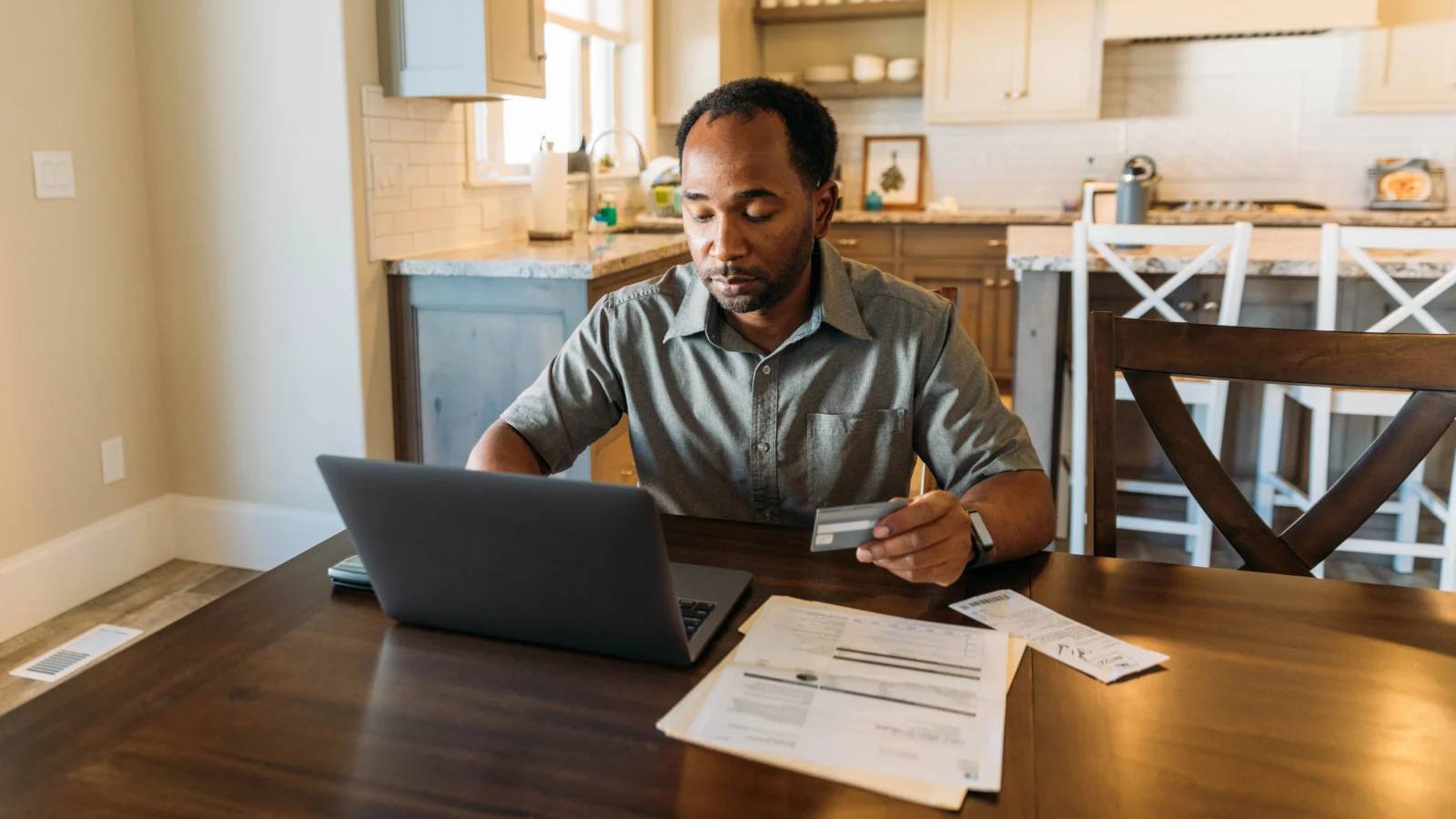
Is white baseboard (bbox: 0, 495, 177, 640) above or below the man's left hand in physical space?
below

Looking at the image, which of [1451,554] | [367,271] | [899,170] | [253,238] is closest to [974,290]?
[899,170]

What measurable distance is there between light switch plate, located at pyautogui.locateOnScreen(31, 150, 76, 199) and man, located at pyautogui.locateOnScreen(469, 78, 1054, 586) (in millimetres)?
1778

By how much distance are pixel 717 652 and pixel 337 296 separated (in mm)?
2258

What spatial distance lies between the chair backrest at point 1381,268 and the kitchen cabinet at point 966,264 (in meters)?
2.37

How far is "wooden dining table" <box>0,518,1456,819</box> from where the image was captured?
755 millimetres

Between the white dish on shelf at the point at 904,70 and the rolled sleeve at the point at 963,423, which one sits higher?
the white dish on shelf at the point at 904,70

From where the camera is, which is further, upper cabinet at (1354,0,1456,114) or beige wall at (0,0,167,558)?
upper cabinet at (1354,0,1456,114)

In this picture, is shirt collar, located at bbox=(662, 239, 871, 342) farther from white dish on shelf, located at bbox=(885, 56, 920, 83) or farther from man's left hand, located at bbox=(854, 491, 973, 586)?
white dish on shelf, located at bbox=(885, 56, 920, 83)

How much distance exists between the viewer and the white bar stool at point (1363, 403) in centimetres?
243

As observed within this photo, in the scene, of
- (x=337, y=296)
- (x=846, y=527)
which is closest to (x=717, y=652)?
(x=846, y=527)

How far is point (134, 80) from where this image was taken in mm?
2955

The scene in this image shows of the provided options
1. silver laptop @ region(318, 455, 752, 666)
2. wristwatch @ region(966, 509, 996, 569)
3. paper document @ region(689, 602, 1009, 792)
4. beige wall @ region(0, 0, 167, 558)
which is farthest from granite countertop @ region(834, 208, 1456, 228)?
silver laptop @ region(318, 455, 752, 666)

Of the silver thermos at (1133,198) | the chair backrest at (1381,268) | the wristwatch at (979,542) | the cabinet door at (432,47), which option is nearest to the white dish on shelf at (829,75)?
the silver thermos at (1133,198)

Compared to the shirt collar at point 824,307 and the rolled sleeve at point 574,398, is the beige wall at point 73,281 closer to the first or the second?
the rolled sleeve at point 574,398
